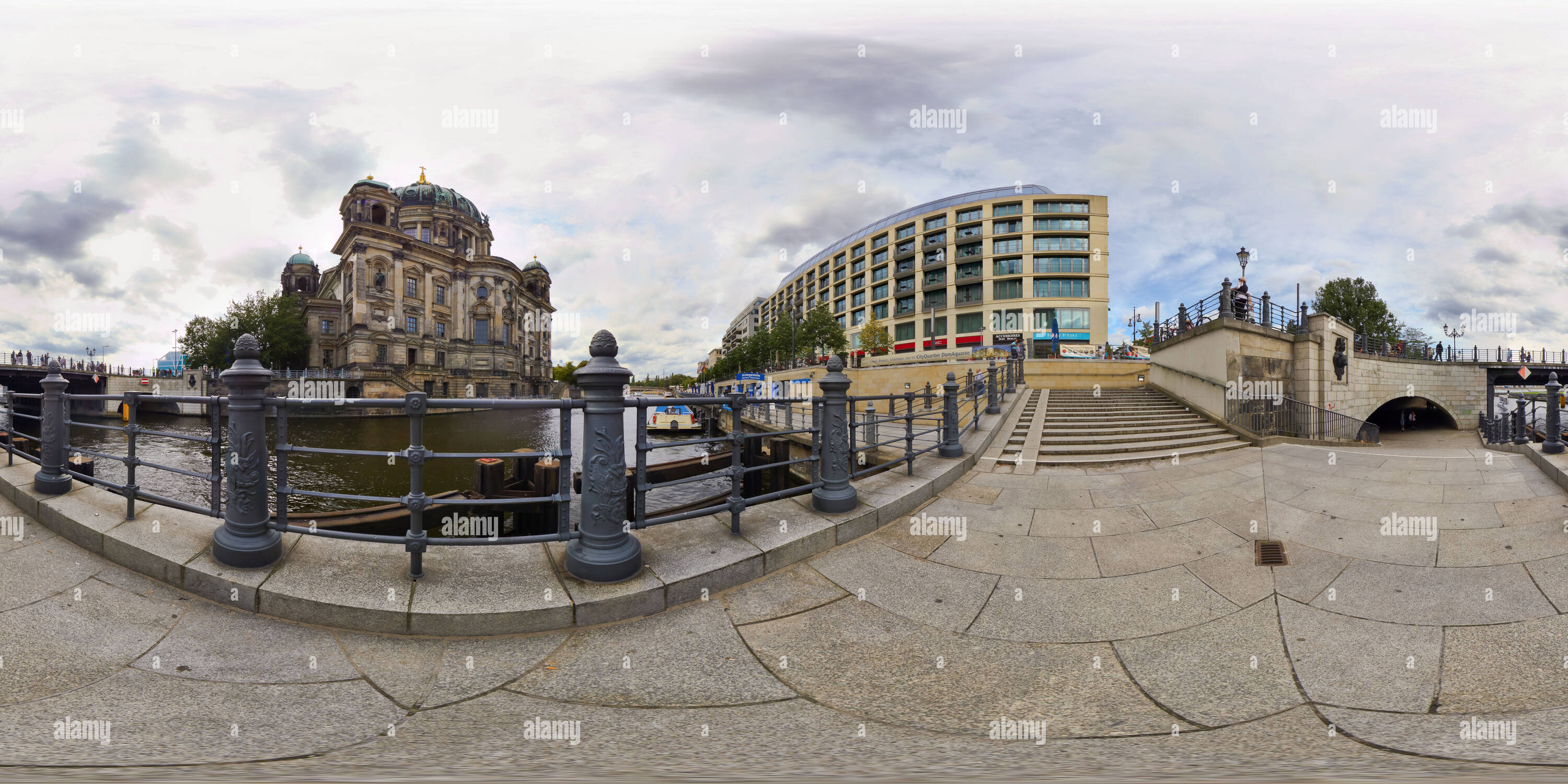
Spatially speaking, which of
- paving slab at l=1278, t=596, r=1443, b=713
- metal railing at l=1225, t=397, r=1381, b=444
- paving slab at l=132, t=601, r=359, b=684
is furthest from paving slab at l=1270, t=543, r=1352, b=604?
metal railing at l=1225, t=397, r=1381, b=444

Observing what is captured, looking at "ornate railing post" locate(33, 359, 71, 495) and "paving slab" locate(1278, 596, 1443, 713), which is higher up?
"ornate railing post" locate(33, 359, 71, 495)

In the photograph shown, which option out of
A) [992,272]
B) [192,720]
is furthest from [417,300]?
[192,720]

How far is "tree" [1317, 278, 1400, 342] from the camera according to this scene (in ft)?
142

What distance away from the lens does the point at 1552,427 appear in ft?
22.7

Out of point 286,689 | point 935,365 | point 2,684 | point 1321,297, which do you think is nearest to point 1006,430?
point 286,689

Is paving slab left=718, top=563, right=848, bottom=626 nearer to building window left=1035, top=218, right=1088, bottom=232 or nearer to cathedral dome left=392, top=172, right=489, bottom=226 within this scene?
building window left=1035, top=218, right=1088, bottom=232

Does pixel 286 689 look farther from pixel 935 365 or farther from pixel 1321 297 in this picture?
pixel 1321 297

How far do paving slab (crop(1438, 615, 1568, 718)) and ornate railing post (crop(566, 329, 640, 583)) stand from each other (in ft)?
14.0

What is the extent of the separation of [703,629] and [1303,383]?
22.6 meters

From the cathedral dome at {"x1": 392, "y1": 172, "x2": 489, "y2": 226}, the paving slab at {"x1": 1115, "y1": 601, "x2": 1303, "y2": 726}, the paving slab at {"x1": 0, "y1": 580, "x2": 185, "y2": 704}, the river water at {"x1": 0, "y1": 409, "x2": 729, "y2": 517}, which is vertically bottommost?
the river water at {"x1": 0, "y1": 409, "x2": 729, "y2": 517}

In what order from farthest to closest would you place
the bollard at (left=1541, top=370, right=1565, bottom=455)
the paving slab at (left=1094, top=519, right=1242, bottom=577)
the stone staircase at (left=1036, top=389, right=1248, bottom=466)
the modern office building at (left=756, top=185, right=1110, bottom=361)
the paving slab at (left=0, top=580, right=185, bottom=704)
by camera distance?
the modern office building at (left=756, top=185, right=1110, bottom=361) → the stone staircase at (left=1036, top=389, right=1248, bottom=466) → the bollard at (left=1541, top=370, right=1565, bottom=455) → the paving slab at (left=1094, top=519, right=1242, bottom=577) → the paving slab at (left=0, top=580, right=185, bottom=704)

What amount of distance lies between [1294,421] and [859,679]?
1822cm

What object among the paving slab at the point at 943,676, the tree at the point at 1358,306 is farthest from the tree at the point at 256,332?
the tree at the point at 1358,306

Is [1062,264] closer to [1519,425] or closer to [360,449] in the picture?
[1519,425]
